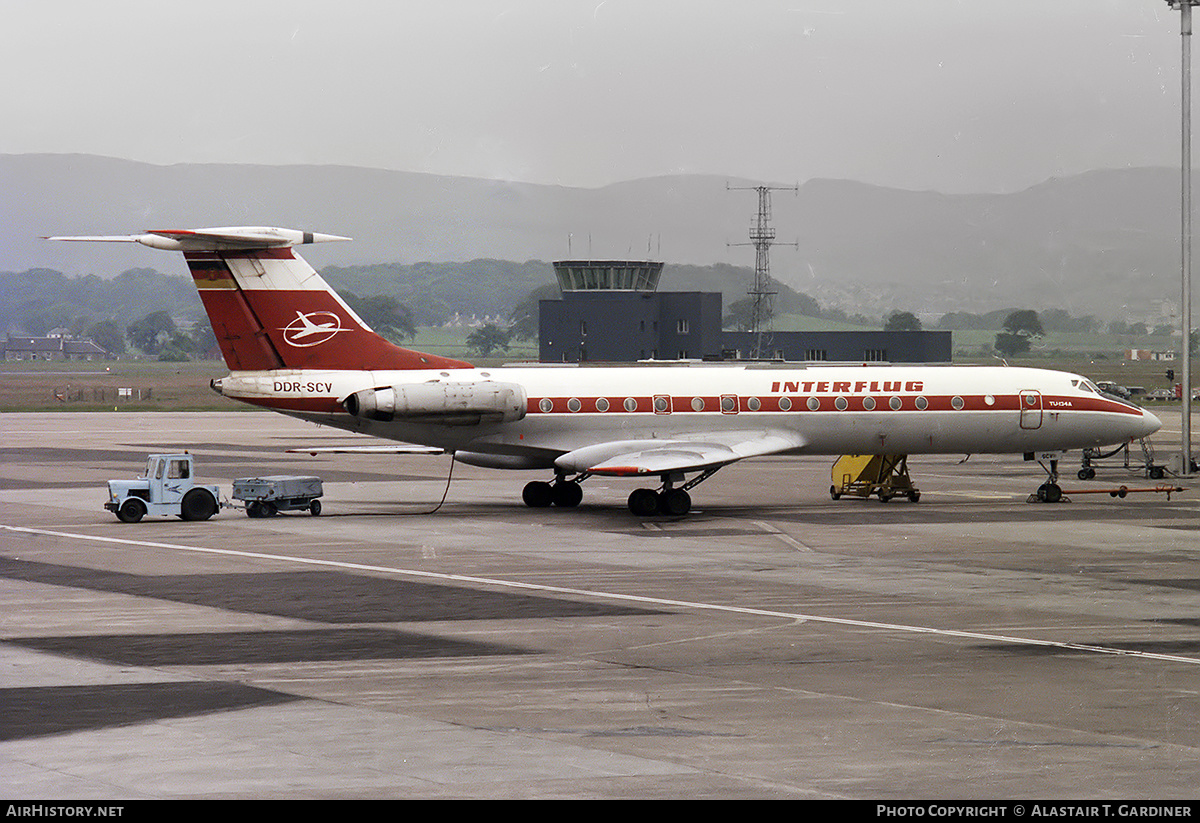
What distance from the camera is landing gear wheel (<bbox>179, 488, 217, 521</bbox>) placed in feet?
111

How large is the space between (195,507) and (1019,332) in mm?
99511

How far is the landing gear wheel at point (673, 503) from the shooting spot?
3475cm

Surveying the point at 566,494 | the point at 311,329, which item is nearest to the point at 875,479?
the point at 566,494

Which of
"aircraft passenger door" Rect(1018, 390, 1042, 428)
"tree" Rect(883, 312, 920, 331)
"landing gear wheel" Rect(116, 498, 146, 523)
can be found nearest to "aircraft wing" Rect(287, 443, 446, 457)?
"landing gear wheel" Rect(116, 498, 146, 523)

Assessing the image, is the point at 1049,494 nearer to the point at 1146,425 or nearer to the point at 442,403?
the point at 1146,425

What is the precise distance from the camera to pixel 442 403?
34.8 m

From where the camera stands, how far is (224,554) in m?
27.6

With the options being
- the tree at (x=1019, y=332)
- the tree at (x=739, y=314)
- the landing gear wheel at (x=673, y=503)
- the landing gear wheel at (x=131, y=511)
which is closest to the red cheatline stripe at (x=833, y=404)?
the landing gear wheel at (x=673, y=503)

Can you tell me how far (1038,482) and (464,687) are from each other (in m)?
34.7

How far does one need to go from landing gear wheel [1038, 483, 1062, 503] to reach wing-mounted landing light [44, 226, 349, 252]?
64.6 feet

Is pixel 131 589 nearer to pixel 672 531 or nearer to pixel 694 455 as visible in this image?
pixel 672 531

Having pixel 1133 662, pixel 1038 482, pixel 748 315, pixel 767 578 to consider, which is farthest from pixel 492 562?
pixel 748 315

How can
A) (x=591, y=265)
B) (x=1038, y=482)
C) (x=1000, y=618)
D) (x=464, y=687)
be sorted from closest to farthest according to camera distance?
(x=464, y=687) < (x=1000, y=618) < (x=1038, y=482) < (x=591, y=265)

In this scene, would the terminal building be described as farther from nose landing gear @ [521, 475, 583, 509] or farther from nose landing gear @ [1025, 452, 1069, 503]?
nose landing gear @ [521, 475, 583, 509]
